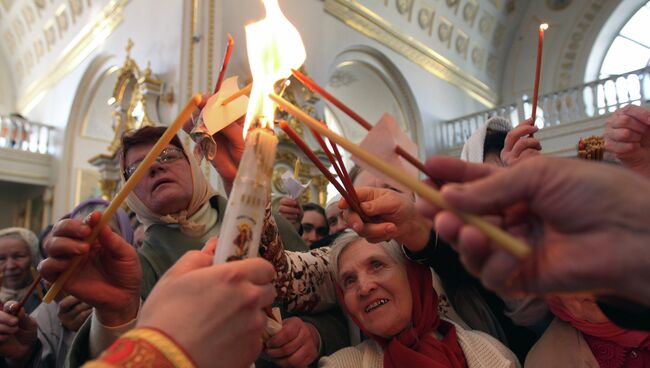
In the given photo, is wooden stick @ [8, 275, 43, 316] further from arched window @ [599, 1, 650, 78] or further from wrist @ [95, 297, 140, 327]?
arched window @ [599, 1, 650, 78]

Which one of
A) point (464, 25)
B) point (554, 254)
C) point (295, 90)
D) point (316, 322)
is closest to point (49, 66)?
point (295, 90)

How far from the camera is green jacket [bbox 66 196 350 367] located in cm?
111

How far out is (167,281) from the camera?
2.09 feet

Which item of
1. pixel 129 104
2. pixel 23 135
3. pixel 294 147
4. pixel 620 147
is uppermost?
pixel 23 135

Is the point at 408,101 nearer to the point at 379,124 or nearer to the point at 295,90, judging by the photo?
the point at 295,90

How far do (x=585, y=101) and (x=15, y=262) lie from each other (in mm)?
8653

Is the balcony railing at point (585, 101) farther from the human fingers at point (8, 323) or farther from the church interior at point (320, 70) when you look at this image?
the human fingers at point (8, 323)

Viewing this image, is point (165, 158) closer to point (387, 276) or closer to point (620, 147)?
point (387, 276)

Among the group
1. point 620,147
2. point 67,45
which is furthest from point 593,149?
point 67,45

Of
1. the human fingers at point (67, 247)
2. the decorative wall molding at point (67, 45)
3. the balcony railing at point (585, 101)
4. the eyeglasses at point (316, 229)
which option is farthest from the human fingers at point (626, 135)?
the decorative wall molding at point (67, 45)

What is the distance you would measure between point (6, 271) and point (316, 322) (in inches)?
73.7

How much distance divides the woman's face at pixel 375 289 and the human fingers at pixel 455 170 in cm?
70

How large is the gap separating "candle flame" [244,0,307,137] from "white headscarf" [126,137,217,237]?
0.82 metres

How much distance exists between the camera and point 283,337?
3.62ft
